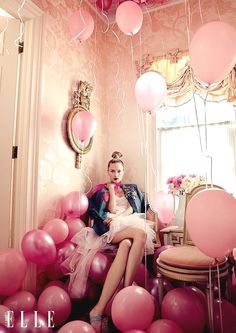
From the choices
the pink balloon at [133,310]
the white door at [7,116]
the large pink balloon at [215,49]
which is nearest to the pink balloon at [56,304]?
the pink balloon at [133,310]

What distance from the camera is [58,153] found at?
7.66 feet

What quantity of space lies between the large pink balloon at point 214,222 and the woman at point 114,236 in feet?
2.33

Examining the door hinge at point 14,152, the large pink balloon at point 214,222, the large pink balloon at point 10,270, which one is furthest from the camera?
the door hinge at point 14,152

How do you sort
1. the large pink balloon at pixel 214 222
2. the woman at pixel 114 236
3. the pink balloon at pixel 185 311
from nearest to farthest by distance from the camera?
the large pink balloon at pixel 214 222
the pink balloon at pixel 185 311
the woman at pixel 114 236

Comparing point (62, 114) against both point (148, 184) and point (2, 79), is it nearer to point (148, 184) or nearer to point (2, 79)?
point (2, 79)

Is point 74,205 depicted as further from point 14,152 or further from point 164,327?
point 164,327

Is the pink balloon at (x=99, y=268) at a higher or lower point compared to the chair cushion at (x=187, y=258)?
lower

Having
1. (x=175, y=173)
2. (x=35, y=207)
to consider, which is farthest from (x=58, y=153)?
(x=175, y=173)

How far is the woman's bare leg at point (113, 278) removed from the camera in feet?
5.63

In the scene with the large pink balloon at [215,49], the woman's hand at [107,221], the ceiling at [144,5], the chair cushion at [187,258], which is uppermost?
the ceiling at [144,5]

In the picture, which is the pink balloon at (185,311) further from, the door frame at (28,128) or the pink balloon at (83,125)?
the pink balloon at (83,125)

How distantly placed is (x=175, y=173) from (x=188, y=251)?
100 centimetres

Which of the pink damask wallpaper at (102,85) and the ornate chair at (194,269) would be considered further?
the pink damask wallpaper at (102,85)

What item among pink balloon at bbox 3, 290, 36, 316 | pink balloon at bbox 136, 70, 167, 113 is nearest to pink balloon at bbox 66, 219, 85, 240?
pink balloon at bbox 3, 290, 36, 316
